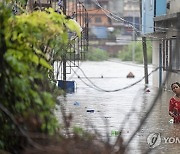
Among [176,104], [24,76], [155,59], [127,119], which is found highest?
[24,76]

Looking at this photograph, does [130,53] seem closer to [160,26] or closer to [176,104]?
[160,26]

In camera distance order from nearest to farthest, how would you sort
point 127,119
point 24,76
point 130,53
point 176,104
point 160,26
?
point 24,76, point 127,119, point 176,104, point 160,26, point 130,53

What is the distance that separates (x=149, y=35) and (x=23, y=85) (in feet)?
77.4

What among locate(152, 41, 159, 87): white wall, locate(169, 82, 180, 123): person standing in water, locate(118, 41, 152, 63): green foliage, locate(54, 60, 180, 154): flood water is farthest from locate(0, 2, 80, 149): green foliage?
locate(118, 41, 152, 63): green foliage

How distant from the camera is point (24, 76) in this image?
466cm

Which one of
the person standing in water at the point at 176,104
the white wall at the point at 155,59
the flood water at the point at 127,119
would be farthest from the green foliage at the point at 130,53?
the person standing in water at the point at 176,104

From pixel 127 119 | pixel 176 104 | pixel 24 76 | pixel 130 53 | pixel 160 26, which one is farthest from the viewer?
pixel 130 53

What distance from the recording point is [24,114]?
14.9ft

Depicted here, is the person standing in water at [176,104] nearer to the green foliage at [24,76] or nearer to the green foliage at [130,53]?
the green foliage at [24,76]

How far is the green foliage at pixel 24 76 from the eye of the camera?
4.57 m

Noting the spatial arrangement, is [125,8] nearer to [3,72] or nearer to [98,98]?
[98,98]

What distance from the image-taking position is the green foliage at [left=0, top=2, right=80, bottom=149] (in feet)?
15.0

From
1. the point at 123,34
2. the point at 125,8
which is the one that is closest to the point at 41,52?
the point at 123,34

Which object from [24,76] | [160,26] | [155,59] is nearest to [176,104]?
[24,76]
